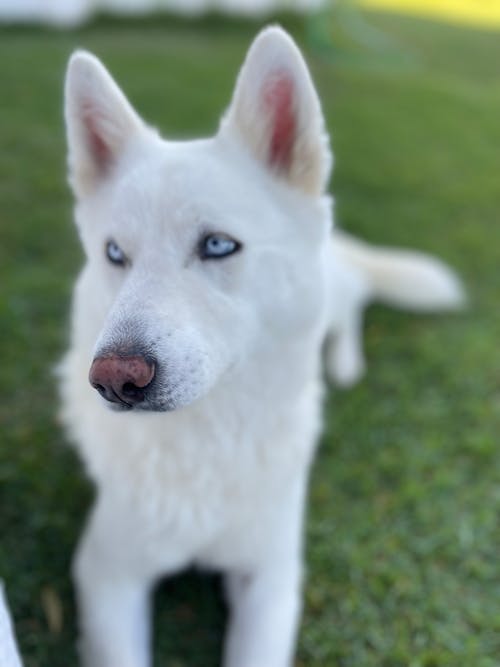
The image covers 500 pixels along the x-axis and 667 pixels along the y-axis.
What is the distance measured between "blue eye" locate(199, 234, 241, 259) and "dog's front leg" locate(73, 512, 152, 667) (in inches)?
34.6

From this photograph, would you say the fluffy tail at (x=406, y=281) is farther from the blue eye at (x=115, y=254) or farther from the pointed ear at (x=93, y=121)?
the blue eye at (x=115, y=254)

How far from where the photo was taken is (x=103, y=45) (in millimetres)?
6816

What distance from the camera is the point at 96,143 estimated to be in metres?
1.88

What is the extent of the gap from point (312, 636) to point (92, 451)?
896mm

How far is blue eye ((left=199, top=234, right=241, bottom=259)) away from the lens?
1.64 m

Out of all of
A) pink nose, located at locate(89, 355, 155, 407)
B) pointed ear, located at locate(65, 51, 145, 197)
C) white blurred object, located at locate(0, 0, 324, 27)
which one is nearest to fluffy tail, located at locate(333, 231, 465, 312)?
pointed ear, located at locate(65, 51, 145, 197)

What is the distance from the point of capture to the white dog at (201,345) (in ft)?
5.11

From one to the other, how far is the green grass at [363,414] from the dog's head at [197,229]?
3.08 feet

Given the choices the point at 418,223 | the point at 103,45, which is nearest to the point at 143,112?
the point at 103,45

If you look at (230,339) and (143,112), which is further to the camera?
(143,112)

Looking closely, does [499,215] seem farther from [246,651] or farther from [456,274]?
[246,651]

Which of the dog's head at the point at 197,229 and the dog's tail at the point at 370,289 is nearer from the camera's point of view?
the dog's head at the point at 197,229

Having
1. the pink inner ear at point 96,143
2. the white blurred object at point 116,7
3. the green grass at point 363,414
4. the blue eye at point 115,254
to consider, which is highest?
the pink inner ear at point 96,143

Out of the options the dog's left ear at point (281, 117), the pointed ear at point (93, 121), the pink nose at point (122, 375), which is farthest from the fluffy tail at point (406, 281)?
the pink nose at point (122, 375)
